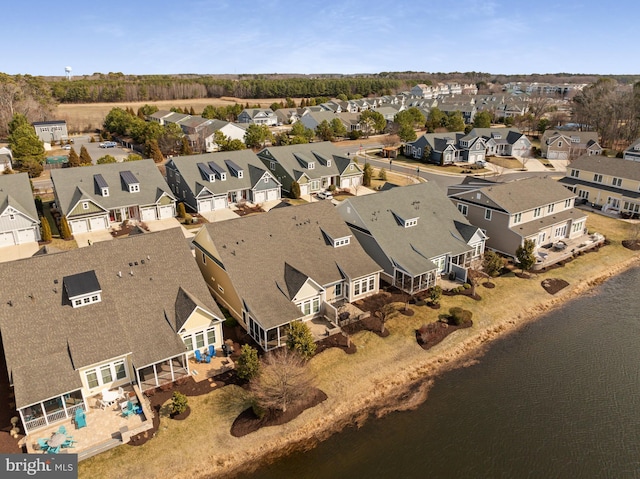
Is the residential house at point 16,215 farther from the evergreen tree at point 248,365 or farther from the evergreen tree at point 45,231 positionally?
the evergreen tree at point 248,365

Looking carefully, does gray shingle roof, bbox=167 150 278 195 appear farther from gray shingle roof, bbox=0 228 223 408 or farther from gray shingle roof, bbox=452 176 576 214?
gray shingle roof, bbox=452 176 576 214

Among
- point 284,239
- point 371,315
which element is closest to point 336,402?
point 371,315

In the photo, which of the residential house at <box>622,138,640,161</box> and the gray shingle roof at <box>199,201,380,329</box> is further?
the residential house at <box>622,138,640,161</box>

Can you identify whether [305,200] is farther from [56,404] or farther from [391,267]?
[56,404]

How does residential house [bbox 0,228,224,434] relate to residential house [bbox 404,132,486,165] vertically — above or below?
below

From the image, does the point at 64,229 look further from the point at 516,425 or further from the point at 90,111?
the point at 90,111

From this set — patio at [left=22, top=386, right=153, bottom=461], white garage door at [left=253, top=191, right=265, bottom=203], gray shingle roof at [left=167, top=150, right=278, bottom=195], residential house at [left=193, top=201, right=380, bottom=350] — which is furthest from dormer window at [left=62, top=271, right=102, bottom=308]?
white garage door at [left=253, top=191, right=265, bottom=203]

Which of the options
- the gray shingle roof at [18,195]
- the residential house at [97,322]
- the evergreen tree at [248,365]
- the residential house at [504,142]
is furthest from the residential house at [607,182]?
the gray shingle roof at [18,195]
